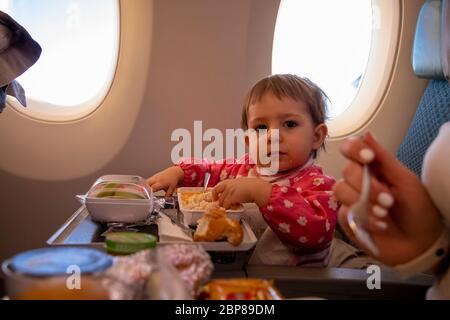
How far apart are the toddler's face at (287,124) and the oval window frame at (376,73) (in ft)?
2.96

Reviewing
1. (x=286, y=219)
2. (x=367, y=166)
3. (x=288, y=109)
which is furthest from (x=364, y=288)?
(x=288, y=109)

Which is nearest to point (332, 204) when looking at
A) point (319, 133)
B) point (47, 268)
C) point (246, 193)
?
point (246, 193)

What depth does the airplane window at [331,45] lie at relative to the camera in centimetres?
227

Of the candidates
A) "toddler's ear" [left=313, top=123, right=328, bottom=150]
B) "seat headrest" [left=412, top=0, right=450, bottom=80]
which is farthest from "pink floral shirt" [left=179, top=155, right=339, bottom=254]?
"seat headrest" [left=412, top=0, right=450, bottom=80]

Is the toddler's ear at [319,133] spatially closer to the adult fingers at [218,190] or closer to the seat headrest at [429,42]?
the adult fingers at [218,190]

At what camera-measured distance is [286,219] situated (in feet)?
3.67

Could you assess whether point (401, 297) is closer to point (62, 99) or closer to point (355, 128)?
point (355, 128)

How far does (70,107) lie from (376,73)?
60.8 inches

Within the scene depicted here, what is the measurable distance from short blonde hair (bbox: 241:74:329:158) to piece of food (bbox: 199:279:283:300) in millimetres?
921

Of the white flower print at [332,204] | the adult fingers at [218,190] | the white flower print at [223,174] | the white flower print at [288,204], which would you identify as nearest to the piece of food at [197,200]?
the adult fingers at [218,190]

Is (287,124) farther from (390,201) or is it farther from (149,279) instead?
(149,279)

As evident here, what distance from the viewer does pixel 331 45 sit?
8.02 feet

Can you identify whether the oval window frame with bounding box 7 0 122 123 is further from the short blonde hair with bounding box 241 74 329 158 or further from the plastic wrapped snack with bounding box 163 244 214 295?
the plastic wrapped snack with bounding box 163 244 214 295

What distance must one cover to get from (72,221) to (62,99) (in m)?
1.14
